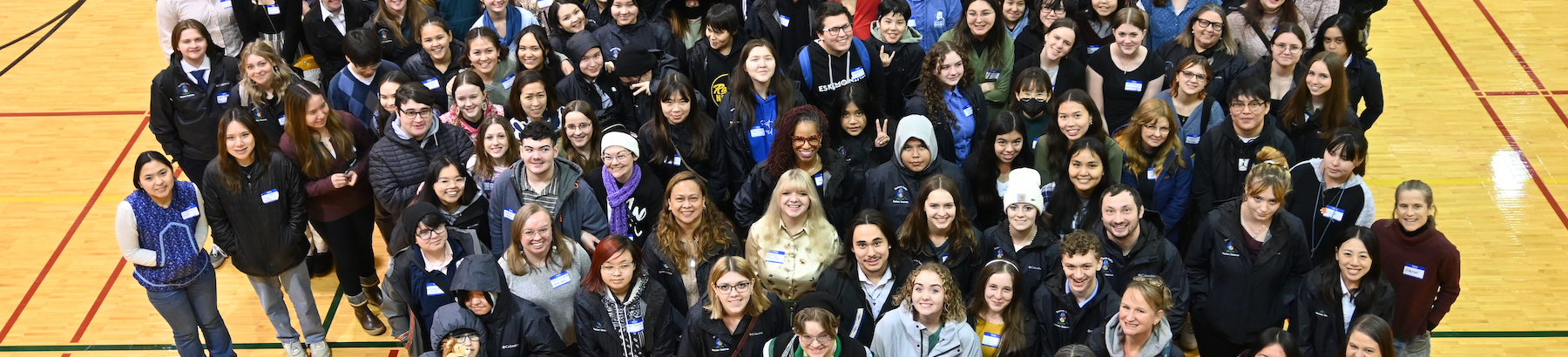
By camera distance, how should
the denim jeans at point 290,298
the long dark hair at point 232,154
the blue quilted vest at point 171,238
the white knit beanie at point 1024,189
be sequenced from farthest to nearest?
the denim jeans at point 290,298
the long dark hair at point 232,154
the blue quilted vest at point 171,238
the white knit beanie at point 1024,189

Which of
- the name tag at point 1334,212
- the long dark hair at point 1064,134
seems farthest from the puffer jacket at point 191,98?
the name tag at point 1334,212

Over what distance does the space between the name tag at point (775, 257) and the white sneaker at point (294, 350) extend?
2.82 meters

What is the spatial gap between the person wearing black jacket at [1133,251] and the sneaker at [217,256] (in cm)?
434

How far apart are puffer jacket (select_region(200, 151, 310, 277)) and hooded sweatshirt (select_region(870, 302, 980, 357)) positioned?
307 cm

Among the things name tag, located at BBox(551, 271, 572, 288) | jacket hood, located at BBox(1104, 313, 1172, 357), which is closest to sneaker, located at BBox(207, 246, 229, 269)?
name tag, located at BBox(551, 271, 572, 288)

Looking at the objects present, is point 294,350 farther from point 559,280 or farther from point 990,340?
point 990,340

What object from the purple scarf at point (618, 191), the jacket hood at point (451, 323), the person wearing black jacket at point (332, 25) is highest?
the person wearing black jacket at point (332, 25)

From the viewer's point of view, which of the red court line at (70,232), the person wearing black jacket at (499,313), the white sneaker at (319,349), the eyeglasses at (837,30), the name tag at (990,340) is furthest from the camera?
the red court line at (70,232)

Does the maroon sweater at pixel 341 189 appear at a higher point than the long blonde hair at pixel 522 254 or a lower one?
higher

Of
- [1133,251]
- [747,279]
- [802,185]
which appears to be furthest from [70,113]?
[1133,251]

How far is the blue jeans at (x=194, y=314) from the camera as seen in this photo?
6414 mm

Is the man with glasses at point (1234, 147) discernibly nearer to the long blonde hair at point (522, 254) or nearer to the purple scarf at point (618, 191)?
the purple scarf at point (618, 191)

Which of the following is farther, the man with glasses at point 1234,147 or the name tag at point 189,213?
the man with glasses at point 1234,147

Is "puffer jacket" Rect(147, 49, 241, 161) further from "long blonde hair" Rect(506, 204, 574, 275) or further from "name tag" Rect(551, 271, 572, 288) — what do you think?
"name tag" Rect(551, 271, 572, 288)
